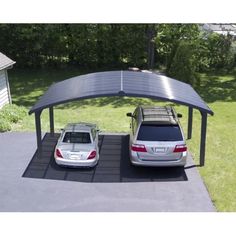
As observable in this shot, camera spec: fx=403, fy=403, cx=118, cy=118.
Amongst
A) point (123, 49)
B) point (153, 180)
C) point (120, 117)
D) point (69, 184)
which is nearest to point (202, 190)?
point (153, 180)

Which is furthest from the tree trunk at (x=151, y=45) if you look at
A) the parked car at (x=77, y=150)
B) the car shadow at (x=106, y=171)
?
the parked car at (x=77, y=150)

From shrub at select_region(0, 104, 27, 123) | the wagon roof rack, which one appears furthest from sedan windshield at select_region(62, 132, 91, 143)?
shrub at select_region(0, 104, 27, 123)

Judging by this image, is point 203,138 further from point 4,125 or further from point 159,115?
point 4,125

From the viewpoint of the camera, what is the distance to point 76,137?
1254 cm

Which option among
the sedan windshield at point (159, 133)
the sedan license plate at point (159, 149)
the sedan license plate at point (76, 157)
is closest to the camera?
the sedan license plate at point (159, 149)

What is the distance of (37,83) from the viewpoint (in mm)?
25125

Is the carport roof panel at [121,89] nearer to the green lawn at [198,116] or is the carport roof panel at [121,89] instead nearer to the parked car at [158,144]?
the parked car at [158,144]

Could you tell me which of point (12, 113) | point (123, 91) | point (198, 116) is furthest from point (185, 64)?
point (123, 91)

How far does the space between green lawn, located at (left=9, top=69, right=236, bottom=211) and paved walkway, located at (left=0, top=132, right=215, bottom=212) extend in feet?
1.87

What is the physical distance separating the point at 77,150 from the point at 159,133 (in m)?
2.47

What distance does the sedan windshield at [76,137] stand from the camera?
12414 mm

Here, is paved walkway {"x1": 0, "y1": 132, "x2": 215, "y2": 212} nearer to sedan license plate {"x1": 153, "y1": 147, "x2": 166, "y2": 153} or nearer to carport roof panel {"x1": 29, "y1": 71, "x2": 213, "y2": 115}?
sedan license plate {"x1": 153, "y1": 147, "x2": 166, "y2": 153}

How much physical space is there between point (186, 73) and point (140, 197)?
46.2ft

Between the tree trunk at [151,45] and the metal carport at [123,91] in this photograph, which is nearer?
the metal carport at [123,91]
